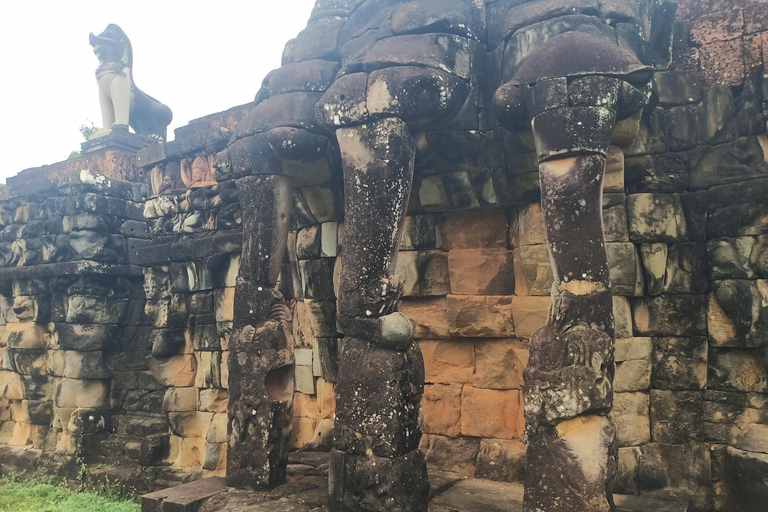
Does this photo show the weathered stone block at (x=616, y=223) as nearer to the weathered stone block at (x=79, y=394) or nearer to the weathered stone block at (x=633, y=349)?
the weathered stone block at (x=633, y=349)

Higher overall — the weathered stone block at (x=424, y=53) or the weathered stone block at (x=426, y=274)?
the weathered stone block at (x=424, y=53)

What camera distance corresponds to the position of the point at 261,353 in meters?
4.75

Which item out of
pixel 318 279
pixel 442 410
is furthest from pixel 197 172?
pixel 442 410

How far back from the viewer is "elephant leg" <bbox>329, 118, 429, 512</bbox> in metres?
3.86

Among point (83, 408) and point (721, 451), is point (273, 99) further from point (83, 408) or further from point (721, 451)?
point (83, 408)

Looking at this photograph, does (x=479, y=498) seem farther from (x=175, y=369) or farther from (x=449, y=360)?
(x=175, y=369)

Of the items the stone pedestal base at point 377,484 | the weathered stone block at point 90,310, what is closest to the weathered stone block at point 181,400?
the weathered stone block at point 90,310

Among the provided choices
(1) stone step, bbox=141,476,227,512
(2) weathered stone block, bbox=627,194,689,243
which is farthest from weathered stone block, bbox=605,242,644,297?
(1) stone step, bbox=141,476,227,512

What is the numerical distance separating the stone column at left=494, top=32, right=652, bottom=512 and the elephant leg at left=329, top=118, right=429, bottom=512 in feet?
2.65

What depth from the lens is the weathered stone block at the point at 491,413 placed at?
203 inches

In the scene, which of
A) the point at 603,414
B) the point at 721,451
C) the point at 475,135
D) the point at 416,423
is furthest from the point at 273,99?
Result: the point at 721,451

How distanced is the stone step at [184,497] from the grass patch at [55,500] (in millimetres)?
2467

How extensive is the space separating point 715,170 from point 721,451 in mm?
2094

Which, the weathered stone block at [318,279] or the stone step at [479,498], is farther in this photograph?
the weathered stone block at [318,279]
